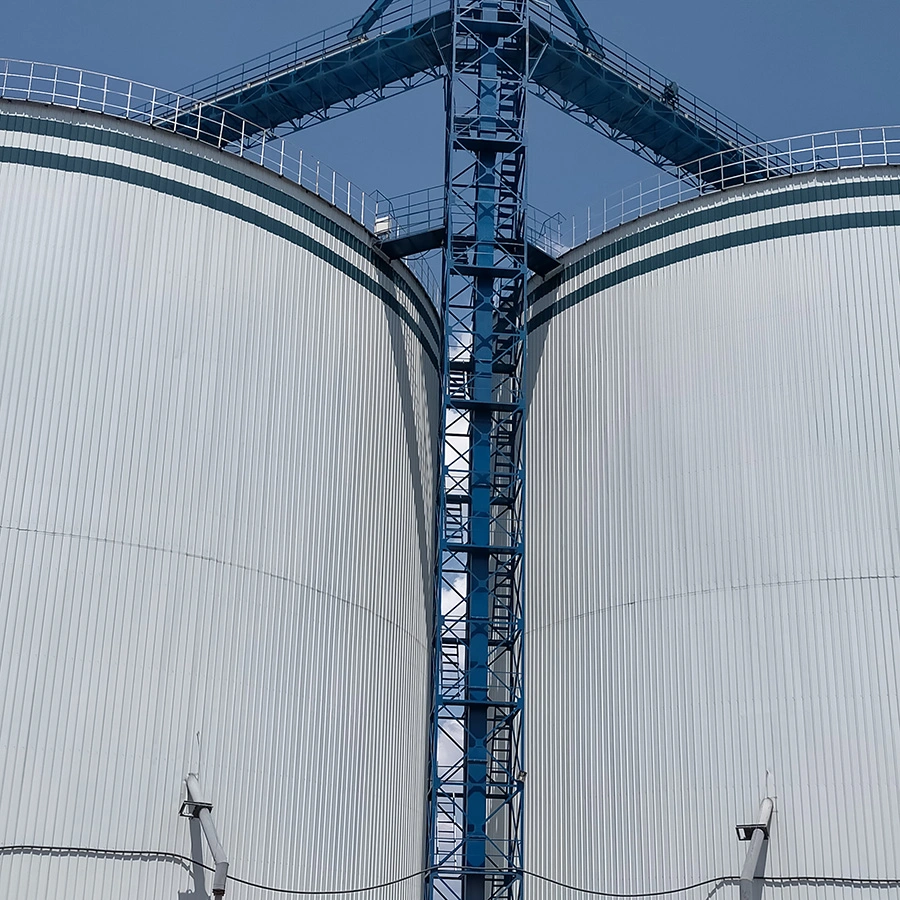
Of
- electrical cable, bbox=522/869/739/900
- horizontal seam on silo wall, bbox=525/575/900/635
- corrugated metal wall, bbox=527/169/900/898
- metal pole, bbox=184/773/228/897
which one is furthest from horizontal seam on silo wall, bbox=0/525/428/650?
electrical cable, bbox=522/869/739/900

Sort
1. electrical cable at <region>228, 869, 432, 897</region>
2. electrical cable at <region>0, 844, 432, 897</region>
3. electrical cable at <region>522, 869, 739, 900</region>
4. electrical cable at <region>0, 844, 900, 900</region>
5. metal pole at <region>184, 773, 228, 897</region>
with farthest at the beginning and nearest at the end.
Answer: electrical cable at <region>522, 869, 739, 900</region>, electrical cable at <region>228, 869, 432, 897</region>, metal pole at <region>184, 773, 228, 897</region>, electrical cable at <region>0, 844, 900, 900</region>, electrical cable at <region>0, 844, 432, 897</region>

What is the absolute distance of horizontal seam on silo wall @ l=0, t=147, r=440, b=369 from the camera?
3170 cm

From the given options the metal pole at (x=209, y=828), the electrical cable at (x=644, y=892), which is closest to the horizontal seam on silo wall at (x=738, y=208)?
the electrical cable at (x=644, y=892)

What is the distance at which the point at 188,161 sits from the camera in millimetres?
33312

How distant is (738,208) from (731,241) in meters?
0.94

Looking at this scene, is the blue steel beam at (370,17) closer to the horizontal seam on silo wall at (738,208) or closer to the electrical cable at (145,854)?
the horizontal seam on silo wall at (738,208)

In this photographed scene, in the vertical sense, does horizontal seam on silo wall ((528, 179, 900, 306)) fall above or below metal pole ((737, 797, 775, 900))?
above

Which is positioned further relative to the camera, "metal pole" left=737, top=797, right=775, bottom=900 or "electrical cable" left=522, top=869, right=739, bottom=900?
"electrical cable" left=522, top=869, right=739, bottom=900

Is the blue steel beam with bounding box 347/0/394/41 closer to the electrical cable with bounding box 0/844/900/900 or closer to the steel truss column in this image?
the steel truss column

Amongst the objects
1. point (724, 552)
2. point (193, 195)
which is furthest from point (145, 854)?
point (193, 195)

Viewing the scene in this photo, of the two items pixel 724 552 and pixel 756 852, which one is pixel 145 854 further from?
pixel 724 552

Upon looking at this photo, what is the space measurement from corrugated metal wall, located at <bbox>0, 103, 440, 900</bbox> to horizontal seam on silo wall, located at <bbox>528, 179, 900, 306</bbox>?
6.90 metres

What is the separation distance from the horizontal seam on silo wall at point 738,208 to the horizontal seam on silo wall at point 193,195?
247 inches

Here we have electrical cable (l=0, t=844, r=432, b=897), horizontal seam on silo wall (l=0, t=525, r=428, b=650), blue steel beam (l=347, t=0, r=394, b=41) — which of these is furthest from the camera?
blue steel beam (l=347, t=0, r=394, b=41)
